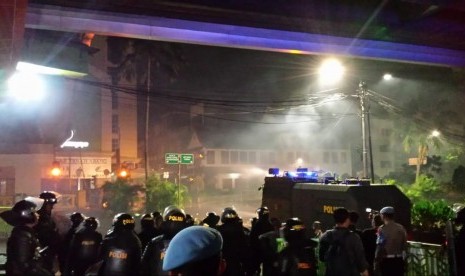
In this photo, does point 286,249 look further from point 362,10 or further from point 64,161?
point 64,161

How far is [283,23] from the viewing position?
8594mm

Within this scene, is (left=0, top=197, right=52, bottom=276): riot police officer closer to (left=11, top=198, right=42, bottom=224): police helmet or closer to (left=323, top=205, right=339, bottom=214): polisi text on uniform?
(left=11, top=198, right=42, bottom=224): police helmet

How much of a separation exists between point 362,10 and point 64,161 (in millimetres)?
34172

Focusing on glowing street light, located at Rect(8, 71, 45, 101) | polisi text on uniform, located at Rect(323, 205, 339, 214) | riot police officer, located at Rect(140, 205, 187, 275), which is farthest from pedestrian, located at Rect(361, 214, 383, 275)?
glowing street light, located at Rect(8, 71, 45, 101)

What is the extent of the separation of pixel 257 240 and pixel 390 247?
2.21m

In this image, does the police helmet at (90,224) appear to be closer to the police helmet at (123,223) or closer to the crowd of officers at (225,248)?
the crowd of officers at (225,248)

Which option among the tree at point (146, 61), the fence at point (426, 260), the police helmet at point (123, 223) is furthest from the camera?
the tree at point (146, 61)

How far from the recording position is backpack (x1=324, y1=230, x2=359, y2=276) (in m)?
5.38

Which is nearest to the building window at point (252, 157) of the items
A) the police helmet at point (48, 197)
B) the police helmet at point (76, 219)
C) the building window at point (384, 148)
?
the building window at point (384, 148)

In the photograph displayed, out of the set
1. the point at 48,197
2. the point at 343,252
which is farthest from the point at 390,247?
the point at 48,197

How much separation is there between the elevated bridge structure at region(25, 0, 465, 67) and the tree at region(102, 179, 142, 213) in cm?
2179

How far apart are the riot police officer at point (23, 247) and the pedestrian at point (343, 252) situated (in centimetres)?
362

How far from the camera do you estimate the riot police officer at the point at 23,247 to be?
17.6ft

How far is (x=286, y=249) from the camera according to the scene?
5.36 meters
